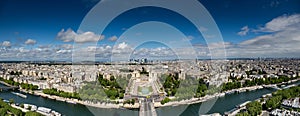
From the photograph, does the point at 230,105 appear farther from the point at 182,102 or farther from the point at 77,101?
the point at 77,101

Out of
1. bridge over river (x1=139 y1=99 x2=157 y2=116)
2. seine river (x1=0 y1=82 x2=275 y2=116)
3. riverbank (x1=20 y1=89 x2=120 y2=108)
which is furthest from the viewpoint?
riverbank (x1=20 y1=89 x2=120 y2=108)

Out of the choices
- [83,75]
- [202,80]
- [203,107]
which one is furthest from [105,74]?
[203,107]

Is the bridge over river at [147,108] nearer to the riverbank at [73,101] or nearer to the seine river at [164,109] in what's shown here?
the seine river at [164,109]

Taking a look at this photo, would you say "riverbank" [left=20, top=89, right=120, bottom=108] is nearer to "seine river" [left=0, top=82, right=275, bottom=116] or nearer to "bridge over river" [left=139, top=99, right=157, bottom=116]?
"seine river" [left=0, top=82, right=275, bottom=116]

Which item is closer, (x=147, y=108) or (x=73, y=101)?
(x=147, y=108)

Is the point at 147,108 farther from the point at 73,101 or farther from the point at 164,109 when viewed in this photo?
the point at 73,101

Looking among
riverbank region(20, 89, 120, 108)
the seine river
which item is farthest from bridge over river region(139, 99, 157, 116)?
riverbank region(20, 89, 120, 108)

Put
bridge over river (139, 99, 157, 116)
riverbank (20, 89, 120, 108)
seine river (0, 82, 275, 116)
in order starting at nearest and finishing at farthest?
bridge over river (139, 99, 157, 116) < seine river (0, 82, 275, 116) < riverbank (20, 89, 120, 108)

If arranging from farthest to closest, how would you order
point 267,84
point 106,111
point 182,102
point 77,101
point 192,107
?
1. point 267,84
2. point 77,101
3. point 182,102
4. point 192,107
5. point 106,111

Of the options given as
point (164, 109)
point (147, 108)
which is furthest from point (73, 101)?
point (164, 109)

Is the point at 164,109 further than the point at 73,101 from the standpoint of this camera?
No

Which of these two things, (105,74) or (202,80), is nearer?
(202,80)
